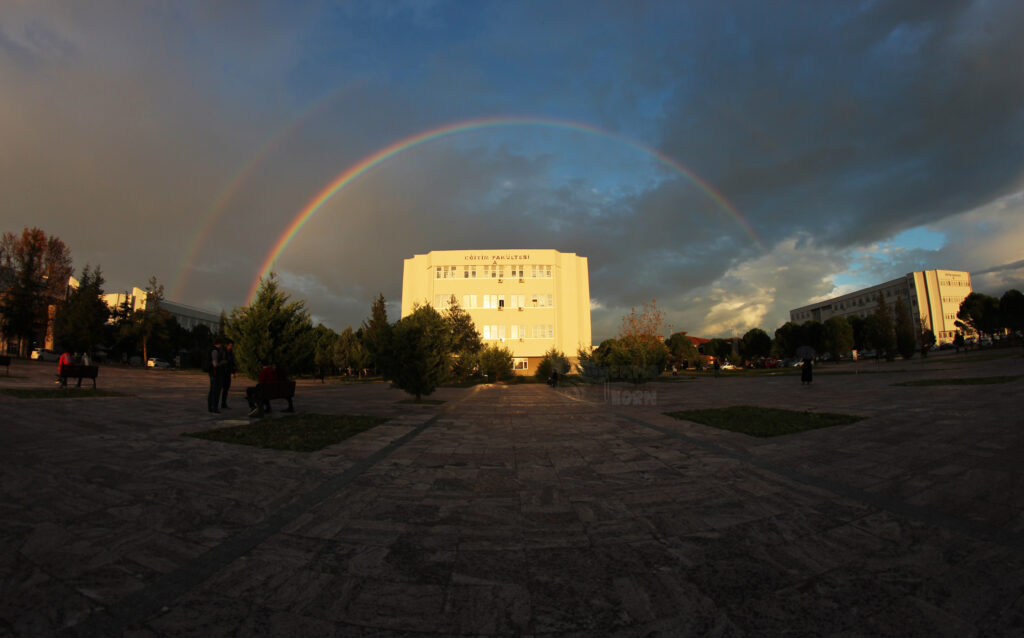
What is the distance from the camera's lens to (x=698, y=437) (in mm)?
7398

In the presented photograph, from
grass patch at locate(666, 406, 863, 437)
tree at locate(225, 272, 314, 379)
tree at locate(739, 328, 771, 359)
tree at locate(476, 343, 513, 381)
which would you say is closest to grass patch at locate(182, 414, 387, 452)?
tree at locate(225, 272, 314, 379)

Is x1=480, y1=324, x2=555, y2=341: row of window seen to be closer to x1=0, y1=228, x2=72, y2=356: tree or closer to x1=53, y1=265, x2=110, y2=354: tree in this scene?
x1=53, y1=265, x2=110, y2=354: tree

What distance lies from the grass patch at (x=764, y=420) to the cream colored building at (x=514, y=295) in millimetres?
45706

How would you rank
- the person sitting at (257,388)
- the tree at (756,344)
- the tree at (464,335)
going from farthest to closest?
the tree at (756,344) < the tree at (464,335) < the person sitting at (257,388)

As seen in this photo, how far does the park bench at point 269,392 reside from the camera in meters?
9.64

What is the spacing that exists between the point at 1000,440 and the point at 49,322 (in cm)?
6762

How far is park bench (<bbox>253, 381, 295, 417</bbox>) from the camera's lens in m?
9.64

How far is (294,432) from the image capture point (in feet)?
25.5

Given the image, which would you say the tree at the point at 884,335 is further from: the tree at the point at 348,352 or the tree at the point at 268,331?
the tree at the point at 348,352

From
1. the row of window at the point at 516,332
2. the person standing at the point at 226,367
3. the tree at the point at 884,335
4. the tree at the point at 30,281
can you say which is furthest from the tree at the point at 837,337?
the tree at the point at 30,281

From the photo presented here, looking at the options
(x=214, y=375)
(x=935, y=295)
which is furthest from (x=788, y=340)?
(x=214, y=375)

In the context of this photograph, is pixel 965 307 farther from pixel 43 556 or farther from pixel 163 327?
pixel 163 327

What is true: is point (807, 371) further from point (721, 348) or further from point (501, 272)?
point (721, 348)

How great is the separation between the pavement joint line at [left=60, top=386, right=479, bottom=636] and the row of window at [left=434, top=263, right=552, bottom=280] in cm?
5407
